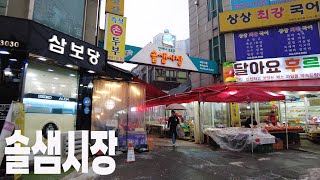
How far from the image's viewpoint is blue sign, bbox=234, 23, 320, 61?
1636 cm

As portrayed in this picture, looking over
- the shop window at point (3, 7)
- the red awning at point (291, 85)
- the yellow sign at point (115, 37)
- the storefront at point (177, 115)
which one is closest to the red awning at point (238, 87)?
the red awning at point (291, 85)

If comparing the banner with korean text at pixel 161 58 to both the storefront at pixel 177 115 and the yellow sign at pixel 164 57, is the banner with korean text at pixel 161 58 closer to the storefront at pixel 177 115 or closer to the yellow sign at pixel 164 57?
the yellow sign at pixel 164 57

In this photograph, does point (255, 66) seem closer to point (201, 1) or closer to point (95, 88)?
point (201, 1)

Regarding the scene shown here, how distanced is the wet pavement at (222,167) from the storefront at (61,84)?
246 cm

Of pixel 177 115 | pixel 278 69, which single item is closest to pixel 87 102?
pixel 278 69

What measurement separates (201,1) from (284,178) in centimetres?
1854

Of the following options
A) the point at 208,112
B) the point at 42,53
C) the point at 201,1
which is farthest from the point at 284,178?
the point at 201,1

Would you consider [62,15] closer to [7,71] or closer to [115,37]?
[115,37]

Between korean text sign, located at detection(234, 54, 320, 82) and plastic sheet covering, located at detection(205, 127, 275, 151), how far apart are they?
219 inches

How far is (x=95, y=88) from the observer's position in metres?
11.6

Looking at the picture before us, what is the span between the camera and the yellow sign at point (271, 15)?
16422 mm

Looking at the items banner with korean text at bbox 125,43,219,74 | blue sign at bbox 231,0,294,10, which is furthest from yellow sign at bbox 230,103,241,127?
blue sign at bbox 231,0,294,10

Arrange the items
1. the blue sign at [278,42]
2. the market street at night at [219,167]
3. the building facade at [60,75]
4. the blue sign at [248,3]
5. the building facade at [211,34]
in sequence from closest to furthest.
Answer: the market street at night at [219,167], the building facade at [60,75], the blue sign at [278,42], the blue sign at [248,3], the building facade at [211,34]

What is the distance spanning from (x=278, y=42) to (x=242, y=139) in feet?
29.1
